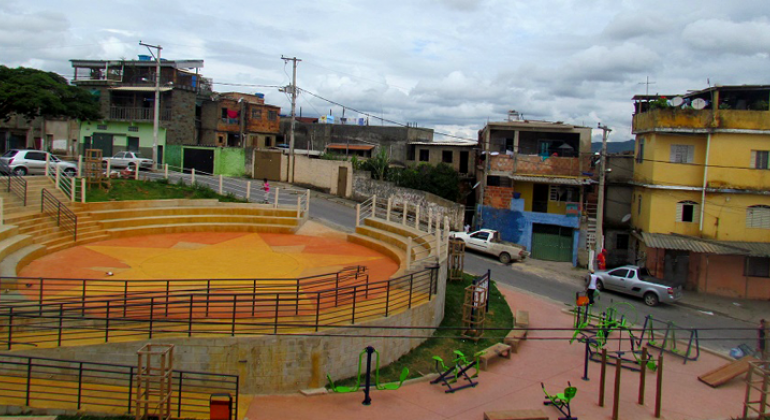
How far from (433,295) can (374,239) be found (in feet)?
22.4

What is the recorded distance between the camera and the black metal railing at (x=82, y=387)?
393 inches

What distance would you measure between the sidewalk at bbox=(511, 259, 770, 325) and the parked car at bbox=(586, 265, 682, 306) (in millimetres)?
1469

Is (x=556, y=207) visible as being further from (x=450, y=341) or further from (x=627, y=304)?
(x=450, y=341)

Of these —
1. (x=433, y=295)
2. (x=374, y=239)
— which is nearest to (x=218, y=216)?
(x=374, y=239)

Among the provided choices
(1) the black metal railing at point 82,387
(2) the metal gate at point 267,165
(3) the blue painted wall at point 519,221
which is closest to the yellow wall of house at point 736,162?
(3) the blue painted wall at point 519,221

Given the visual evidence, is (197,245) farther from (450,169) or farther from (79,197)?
(450,169)

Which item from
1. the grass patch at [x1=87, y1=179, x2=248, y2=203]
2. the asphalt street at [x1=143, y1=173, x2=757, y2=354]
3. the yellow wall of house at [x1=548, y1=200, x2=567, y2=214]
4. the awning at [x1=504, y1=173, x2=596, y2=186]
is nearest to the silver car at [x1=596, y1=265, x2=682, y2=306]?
the asphalt street at [x1=143, y1=173, x2=757, y2=354]

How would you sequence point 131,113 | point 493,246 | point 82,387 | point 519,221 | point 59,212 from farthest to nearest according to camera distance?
point 131,113
point 519,221
point 493,246
point 59,212
point 82,387

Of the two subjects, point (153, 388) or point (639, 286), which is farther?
point (639, 286)

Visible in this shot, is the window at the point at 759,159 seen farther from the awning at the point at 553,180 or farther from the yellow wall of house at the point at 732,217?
the awning at the point at 553,180

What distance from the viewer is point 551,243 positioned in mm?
30531

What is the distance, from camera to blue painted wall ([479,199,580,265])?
98.3 ft

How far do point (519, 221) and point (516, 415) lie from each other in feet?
69.2

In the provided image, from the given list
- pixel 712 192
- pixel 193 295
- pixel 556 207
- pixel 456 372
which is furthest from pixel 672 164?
pixel 193 295
